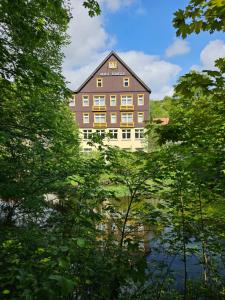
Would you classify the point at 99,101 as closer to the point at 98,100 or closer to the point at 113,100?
the point at 98,100

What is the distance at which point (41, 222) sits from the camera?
5.94 m

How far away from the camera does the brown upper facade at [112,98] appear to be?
43.9 m

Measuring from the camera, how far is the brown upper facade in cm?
4388

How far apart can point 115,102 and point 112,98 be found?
0.79 meters

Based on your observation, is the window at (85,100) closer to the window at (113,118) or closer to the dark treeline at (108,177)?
the window at (113,118)

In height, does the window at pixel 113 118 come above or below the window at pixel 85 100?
below

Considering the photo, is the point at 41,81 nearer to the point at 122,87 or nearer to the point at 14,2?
the point at 14,2

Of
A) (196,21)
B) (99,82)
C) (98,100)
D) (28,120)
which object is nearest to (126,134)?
(98,100)

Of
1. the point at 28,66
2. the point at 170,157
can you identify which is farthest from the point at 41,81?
the point at 170,157

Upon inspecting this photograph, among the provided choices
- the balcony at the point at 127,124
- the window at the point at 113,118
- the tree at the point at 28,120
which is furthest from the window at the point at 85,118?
the tree at the point at 28,120

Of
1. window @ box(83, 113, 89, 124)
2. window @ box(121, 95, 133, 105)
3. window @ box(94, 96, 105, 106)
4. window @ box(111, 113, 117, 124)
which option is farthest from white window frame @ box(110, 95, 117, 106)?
window @ box(83, 113, 89, 124)

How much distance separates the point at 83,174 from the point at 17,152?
1.39 m

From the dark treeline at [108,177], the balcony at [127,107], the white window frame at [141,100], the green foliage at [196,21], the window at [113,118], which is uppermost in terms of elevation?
the white window frame at [141,100]

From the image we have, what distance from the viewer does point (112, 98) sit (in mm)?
45062
